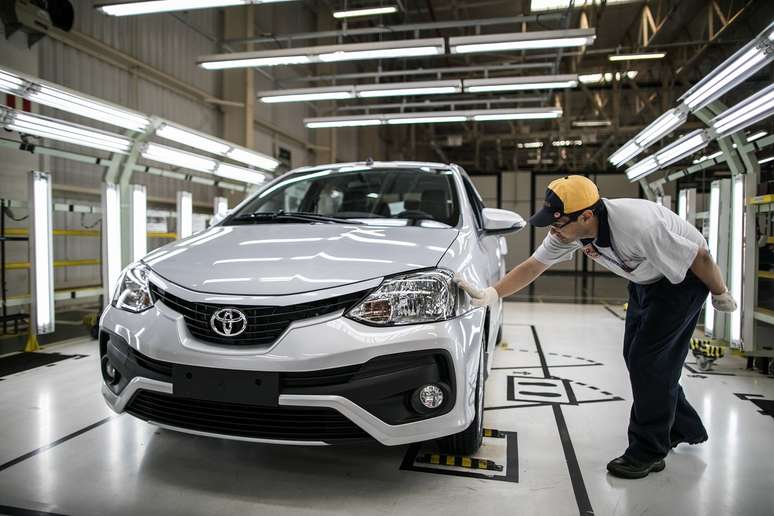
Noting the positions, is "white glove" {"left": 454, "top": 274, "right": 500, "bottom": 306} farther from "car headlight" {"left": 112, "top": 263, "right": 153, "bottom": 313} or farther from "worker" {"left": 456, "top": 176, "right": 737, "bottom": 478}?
"car headlight" {"left": 112, "top": 263, "right": 153, "bottom": 313}

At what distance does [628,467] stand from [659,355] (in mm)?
470

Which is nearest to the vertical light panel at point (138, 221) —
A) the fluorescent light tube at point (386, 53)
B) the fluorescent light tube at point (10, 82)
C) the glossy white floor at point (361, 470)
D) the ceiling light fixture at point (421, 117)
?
the fluorescent light tube at point (10, 82)

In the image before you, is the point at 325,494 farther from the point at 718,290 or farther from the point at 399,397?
the point at 718,290

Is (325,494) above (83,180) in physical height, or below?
below

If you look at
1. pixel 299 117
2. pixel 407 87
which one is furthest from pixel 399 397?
pixel 299 117

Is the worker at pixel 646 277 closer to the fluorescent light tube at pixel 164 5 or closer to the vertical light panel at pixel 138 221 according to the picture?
the fluorescent light tube at pixel 164 5

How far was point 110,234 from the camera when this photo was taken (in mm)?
4594

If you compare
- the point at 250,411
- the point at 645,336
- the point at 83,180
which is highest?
the point at 83,180

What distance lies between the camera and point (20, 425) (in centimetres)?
255

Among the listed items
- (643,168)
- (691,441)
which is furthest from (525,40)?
(691,441)

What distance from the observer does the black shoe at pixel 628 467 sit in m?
2.03

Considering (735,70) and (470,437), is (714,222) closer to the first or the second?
(735,70)

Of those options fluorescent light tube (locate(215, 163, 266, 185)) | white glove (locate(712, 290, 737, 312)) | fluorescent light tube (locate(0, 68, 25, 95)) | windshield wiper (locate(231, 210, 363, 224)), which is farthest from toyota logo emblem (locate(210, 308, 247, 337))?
fluorescent light tube (locate(215, 163, 266, 185))

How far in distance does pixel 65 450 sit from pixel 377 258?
5.41 ft
